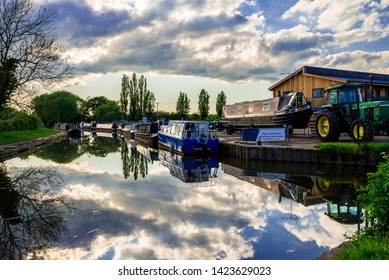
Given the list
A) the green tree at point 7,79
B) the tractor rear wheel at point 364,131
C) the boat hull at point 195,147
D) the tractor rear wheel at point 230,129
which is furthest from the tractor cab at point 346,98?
the green tree at point 7,79

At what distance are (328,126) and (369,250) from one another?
46.1ft

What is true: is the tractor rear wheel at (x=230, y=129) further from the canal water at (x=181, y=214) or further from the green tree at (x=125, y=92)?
the green tree at (x=125, y=92)

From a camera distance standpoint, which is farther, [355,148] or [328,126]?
[328,126]

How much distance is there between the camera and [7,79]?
21.0m

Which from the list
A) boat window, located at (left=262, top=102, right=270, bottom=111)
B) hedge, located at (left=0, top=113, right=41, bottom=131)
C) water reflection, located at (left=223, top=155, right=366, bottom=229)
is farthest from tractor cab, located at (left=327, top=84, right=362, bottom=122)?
hedge, located at (left=0, top=113, right=41, bottom=131)

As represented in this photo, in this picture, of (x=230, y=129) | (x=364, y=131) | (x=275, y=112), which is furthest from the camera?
(x=230, y=129)

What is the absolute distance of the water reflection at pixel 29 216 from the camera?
252 inches

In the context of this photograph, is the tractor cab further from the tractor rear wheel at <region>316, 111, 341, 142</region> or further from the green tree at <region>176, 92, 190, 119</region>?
the green tree at <region>176, 92, 190, 119</region>

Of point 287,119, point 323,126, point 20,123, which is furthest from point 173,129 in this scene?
point 20,123

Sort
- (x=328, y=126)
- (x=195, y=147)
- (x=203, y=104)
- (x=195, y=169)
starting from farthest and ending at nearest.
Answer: (x=203, y=104), (x=195, y=147), (x=328, y=126), (x=195, y=169)

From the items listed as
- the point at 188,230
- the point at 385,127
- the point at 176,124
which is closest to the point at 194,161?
the point at 176,124

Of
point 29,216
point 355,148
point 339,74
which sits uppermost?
point 339,74

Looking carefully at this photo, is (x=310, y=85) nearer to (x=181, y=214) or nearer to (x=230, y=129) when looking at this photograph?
(x=230, y=129)

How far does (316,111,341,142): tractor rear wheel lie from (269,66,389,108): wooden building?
374 inches
